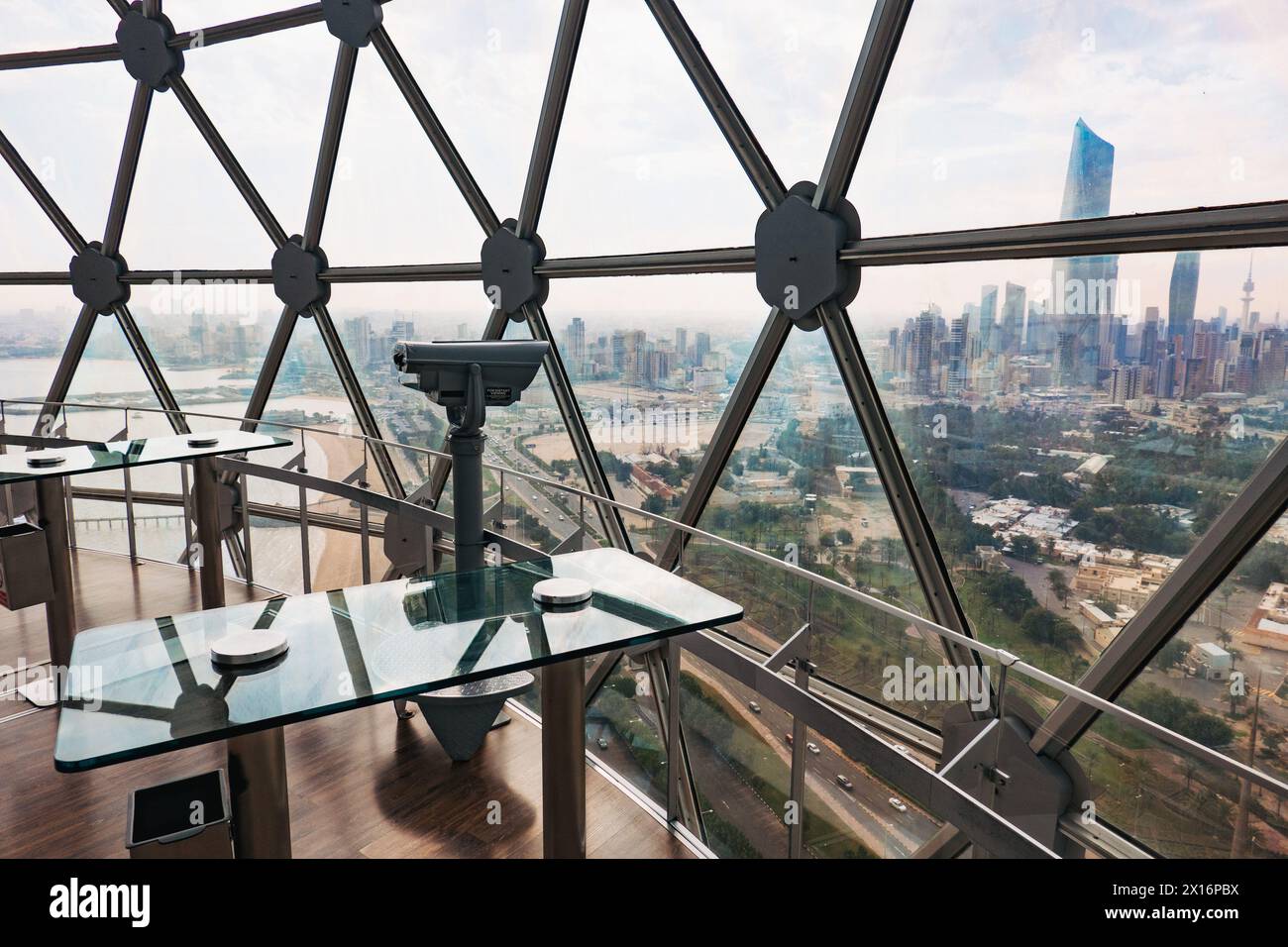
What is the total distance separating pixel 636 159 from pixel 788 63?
158cm

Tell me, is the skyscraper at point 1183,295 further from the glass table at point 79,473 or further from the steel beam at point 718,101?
the glass table at point 79,473

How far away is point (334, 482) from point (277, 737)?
14.5 ft

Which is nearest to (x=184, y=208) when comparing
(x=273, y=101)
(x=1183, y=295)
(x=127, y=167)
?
(x=127, y=167)

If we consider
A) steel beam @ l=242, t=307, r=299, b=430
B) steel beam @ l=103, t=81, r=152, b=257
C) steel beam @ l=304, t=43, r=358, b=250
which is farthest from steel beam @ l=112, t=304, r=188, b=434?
steel beam @ l=304, t=43, r=358, b=250

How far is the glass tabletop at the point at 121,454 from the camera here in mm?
5340

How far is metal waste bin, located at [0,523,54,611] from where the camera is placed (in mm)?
5520

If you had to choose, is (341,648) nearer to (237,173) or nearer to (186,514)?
(186,514)

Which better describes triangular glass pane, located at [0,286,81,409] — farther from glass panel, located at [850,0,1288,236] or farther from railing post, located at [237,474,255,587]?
glass panel, located at [850,0,1288,236]

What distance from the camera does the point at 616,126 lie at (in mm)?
6309

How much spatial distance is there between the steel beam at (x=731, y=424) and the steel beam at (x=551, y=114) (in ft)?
8.36

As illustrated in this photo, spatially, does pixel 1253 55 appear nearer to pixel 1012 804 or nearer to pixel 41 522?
pixel 1012 804

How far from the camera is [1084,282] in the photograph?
4008 mm

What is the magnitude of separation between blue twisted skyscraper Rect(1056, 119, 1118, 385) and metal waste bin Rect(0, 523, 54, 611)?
6.26 metres
